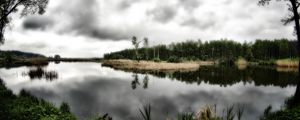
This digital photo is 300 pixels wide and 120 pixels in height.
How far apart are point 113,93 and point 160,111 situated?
10437mm

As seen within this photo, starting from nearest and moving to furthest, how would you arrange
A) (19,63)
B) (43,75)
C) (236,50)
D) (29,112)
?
(29,112), (43,75), (19,63), (236,50)

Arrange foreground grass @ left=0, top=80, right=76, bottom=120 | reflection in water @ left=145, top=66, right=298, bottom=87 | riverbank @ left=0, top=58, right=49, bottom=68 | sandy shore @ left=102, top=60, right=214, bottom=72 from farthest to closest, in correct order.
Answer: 1. riverbank @ left=0, top=58, right=49, bottom=68
2. sandy shore @ left=102, top=60, right=214, bottom=72
3. reflection in water @ left=145, top=66, right=298, bottom=87
4. foreground grass @ left=0, top=80, right=76, bottom=120

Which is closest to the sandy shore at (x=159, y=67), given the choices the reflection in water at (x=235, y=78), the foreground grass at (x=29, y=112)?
the reflection in water at (x=235, y=78)

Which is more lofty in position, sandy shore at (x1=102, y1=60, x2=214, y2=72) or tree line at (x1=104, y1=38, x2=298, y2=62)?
tree line at (x1=104, y1=38, x2=298, y2=62)

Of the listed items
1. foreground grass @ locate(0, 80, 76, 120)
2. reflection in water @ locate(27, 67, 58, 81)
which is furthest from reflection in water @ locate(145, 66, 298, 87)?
foreground grass @ locate(0, 80, 76, 120)

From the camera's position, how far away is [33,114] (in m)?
14.9

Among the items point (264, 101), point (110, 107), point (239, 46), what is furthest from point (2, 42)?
point (239, 46)

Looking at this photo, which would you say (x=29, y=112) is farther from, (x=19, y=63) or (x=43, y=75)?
(x=19, y=63)

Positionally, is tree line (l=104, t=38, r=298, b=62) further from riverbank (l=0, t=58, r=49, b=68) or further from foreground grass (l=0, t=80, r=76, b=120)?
foreground grass (l=0, t=80, r=76, b=120)

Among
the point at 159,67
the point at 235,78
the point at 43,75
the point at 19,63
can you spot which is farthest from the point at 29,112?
the point at 19,63

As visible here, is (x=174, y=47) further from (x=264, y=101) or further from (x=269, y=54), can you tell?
(x=264, y=101)

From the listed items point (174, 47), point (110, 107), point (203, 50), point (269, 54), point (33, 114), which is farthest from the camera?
point (174, 47)

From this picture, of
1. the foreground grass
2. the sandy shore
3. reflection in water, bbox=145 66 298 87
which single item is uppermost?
the foreground grass

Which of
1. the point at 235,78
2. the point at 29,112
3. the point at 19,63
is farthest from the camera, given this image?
the point at 19,63
